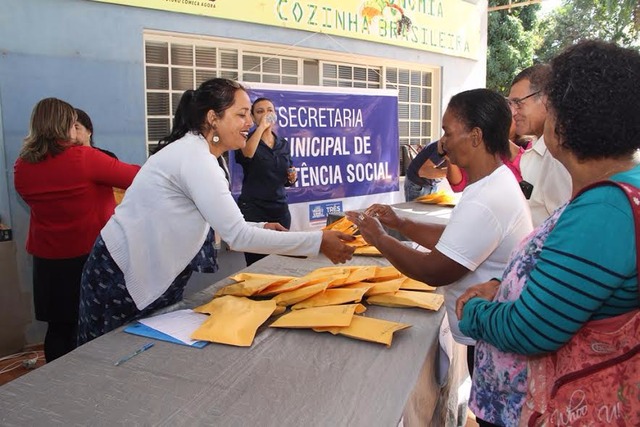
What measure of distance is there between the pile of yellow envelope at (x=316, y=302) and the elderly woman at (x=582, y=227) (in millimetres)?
559

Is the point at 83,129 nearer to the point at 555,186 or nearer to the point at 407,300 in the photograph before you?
the point at 407,300

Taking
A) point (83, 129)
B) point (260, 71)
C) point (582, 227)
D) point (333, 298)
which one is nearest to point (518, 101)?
point (333, 298)

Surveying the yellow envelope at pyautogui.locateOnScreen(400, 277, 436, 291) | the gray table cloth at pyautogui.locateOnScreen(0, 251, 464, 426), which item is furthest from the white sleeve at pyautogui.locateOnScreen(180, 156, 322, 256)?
the yellow envelope at pyautogui.locateOnScreen(400, 277, 436, 291)

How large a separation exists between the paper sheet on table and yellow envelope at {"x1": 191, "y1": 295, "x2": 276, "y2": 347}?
0.03 metres

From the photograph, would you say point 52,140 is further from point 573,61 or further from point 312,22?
point 312,22

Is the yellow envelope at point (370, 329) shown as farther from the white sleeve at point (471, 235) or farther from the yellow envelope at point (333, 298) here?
the white sleeve at point (471, 235)

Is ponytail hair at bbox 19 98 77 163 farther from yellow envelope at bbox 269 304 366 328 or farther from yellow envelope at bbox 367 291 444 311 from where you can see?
yellow envelope at bbox 367 291 444 311

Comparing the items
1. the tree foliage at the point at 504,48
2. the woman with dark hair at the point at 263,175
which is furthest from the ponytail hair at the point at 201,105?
the tree foliage at the point at 504,48

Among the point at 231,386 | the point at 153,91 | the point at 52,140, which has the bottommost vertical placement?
→ the point at 231,386

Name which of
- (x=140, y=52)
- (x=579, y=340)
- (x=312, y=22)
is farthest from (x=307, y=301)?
(x=312, y=22)

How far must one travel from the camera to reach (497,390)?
119 centimetres

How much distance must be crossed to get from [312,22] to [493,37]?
9.08m

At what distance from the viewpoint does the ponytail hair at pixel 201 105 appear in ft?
6.39

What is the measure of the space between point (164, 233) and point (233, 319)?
0.41 metres
